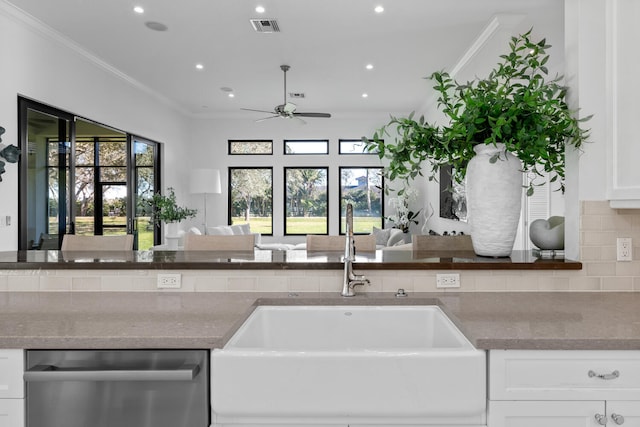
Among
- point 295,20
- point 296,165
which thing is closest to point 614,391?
point 295,20

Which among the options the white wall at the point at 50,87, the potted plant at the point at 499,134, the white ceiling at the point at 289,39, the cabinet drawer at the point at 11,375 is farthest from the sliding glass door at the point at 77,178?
the potted plant at the point at 499,134

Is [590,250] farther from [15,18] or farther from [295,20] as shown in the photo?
[15,18]

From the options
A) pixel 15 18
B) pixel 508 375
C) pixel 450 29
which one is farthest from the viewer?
pixel 450 29

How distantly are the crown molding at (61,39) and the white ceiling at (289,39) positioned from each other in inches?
2.2

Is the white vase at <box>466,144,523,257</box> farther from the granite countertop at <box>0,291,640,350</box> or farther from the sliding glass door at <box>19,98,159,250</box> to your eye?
the sliding glass door at <box>19,98,159,250</box>

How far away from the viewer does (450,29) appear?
430 cm

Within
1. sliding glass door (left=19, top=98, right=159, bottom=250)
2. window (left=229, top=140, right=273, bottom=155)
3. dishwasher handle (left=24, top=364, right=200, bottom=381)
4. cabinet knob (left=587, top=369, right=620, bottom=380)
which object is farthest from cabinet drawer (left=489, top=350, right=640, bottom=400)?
window (left=229, top=140, right=273, bottom=155)

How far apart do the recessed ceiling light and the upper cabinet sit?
3.94 metres

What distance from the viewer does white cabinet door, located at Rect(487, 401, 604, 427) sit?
111 cm

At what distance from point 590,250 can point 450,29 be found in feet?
10.9

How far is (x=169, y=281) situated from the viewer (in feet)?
5.66

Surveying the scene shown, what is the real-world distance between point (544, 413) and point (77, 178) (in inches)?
223

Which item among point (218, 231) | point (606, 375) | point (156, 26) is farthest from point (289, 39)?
point (606, 375)

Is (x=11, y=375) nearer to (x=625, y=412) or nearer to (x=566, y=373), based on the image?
(x=566, y=373)
